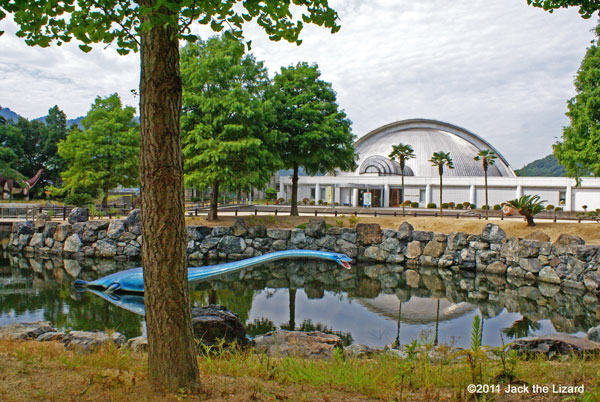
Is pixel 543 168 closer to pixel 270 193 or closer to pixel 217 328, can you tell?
pixel 270 193

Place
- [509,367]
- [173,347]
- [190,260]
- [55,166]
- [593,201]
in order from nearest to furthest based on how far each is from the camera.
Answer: [173,347] → [509,367] → [190,260] → [593,201] → [55,166]

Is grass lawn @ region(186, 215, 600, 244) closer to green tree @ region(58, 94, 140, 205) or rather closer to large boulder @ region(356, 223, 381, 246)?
large boulder @ region(356, 223, 381, 246)

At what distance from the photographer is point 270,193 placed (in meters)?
68.2

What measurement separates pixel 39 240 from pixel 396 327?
25401mm

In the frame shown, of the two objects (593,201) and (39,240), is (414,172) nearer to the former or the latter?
(593,201)

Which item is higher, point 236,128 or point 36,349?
point 236,128

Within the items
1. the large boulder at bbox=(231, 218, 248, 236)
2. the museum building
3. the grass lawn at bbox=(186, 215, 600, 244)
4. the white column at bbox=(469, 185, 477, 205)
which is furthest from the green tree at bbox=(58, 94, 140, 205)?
the white column at bbox=(469, 185, 477, 205)

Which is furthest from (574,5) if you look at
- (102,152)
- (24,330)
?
(102,152)

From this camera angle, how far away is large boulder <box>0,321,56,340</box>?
954cm

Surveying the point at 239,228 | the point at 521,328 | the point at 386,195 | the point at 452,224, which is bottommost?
the point at 521,328

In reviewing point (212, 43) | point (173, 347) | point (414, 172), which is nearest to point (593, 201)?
point (414, 172)

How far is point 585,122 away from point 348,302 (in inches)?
693

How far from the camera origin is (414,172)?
201 ft

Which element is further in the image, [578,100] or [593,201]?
[593,201]
